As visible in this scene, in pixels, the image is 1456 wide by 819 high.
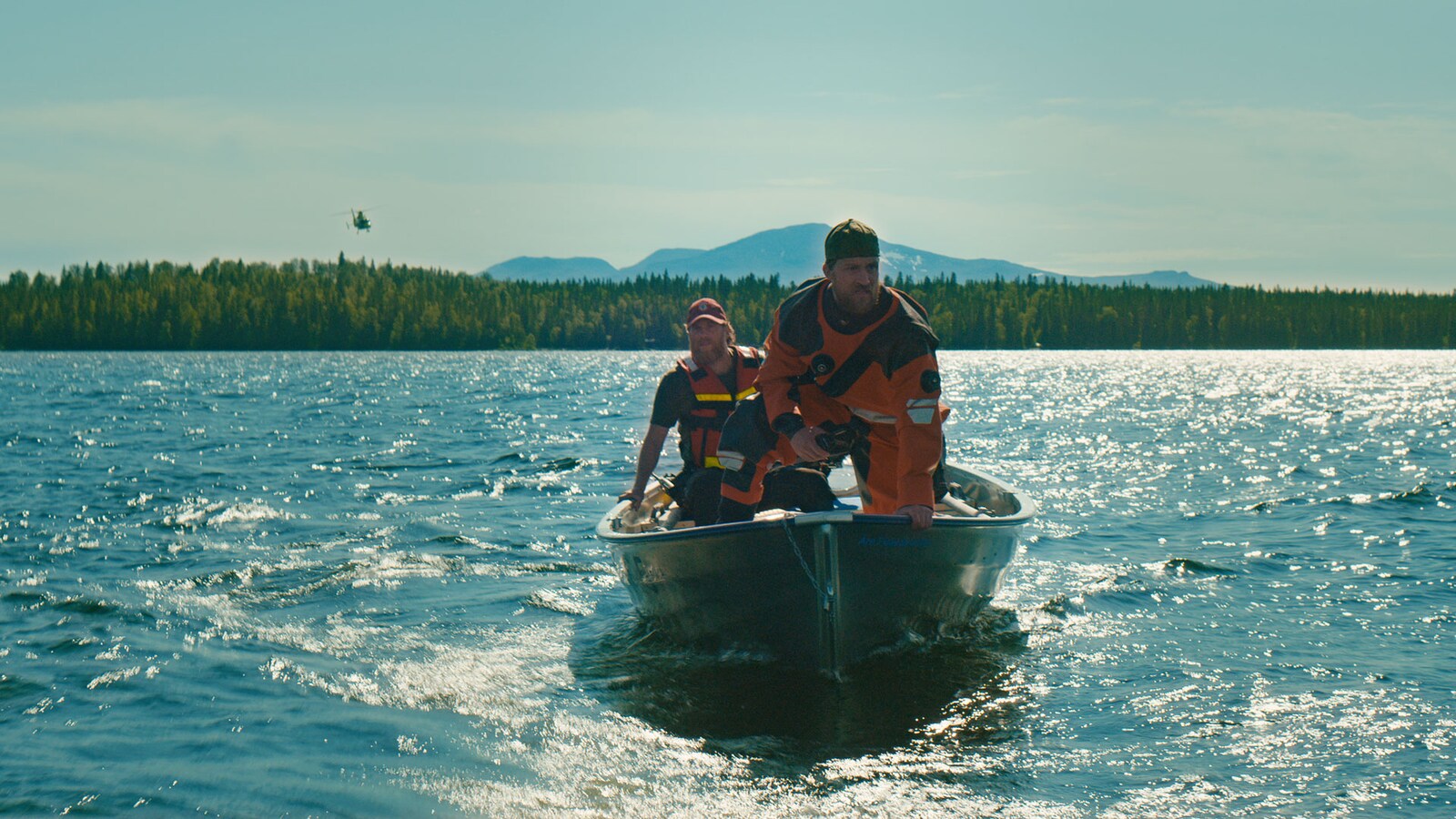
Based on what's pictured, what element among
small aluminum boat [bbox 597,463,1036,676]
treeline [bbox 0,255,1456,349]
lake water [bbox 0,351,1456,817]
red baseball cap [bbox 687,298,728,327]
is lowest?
lake water [bbox 0,351,1456,817]

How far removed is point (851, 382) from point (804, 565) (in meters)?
1.23

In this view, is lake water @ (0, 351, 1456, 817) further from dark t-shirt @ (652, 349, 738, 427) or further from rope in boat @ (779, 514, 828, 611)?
dark t-shirt @ (652, 349, 738, 427)

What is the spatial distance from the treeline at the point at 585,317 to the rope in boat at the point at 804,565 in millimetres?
140896

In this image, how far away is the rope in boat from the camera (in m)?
8.09

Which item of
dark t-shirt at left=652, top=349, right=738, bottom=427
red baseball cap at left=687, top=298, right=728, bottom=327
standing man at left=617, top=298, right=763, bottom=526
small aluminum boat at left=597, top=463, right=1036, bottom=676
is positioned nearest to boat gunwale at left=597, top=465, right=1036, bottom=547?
small aluminum boat at left=597, top=463, right=1036, bottom=676

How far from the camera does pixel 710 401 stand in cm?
1028

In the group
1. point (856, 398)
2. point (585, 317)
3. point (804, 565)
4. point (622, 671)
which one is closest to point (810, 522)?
point (804, 565)

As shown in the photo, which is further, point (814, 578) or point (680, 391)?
point (680, 391)

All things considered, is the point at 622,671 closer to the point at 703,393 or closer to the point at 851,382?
the point at 703,393

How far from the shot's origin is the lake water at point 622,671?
22.2ft

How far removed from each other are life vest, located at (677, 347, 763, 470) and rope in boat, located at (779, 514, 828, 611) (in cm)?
213

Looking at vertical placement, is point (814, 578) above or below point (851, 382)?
below

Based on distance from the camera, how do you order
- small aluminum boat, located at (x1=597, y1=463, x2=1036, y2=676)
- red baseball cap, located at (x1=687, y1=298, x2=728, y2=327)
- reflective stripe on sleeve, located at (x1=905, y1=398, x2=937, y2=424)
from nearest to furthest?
reflective stripe on sleeve, located at (x1=905, y1=398, x2=937, y2=424) → small aluminum boat, located at (x1=597, y1=463, x2=1036, y2=676) → red baseball cap, located at (x1=687, y1=298, x2=728, y2=327)

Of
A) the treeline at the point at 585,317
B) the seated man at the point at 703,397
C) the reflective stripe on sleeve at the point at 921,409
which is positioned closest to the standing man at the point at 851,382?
the reflective stripe on sleeve at the point at 921,409
